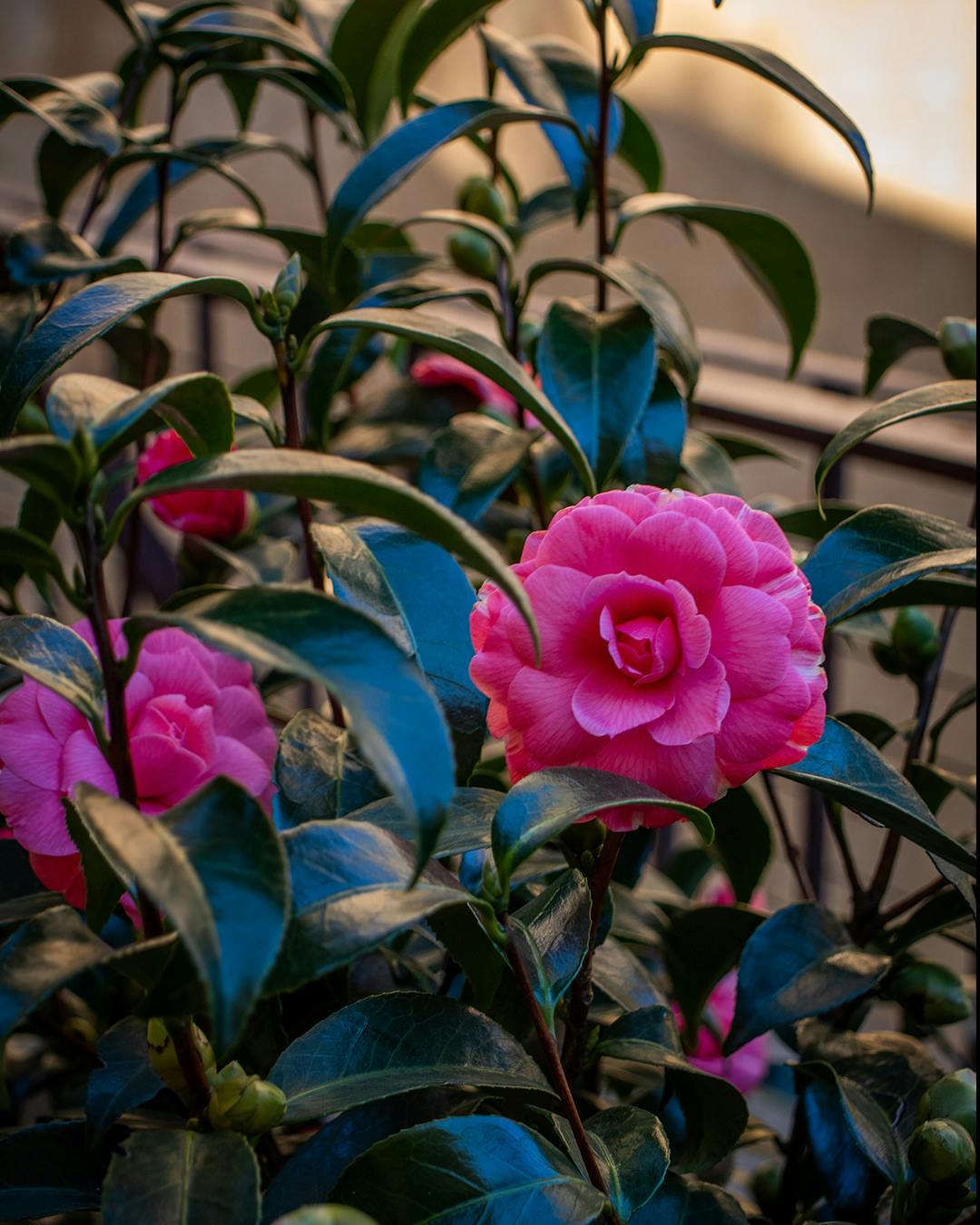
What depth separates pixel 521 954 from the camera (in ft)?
1.36

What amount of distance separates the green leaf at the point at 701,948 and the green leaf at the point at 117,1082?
1.02 feet

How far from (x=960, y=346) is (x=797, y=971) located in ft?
1.00

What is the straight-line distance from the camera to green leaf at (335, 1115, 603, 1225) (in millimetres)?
369

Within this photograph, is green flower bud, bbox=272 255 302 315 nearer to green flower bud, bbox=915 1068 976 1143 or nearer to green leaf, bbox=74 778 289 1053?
green leaf, bbox=74 778 289 1053

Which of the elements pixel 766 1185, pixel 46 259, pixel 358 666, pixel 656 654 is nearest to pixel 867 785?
pixel 656 654

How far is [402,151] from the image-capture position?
62cm

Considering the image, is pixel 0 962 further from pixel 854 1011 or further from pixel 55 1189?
pixel 854 1011

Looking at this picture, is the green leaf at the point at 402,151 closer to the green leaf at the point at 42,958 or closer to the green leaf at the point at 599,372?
the green leaf at the point at 599,372

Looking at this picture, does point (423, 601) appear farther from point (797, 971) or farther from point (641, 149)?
point (641, 149)

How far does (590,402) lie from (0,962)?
350 mm

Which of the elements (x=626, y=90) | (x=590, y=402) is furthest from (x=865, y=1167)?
(x=626, y=90)

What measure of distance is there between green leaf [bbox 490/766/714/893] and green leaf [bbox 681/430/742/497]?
323 mm

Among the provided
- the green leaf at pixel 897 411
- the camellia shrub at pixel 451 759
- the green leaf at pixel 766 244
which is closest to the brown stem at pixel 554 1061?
the camellia shrub at pixel 451 759

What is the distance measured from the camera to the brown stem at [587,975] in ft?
1.40
